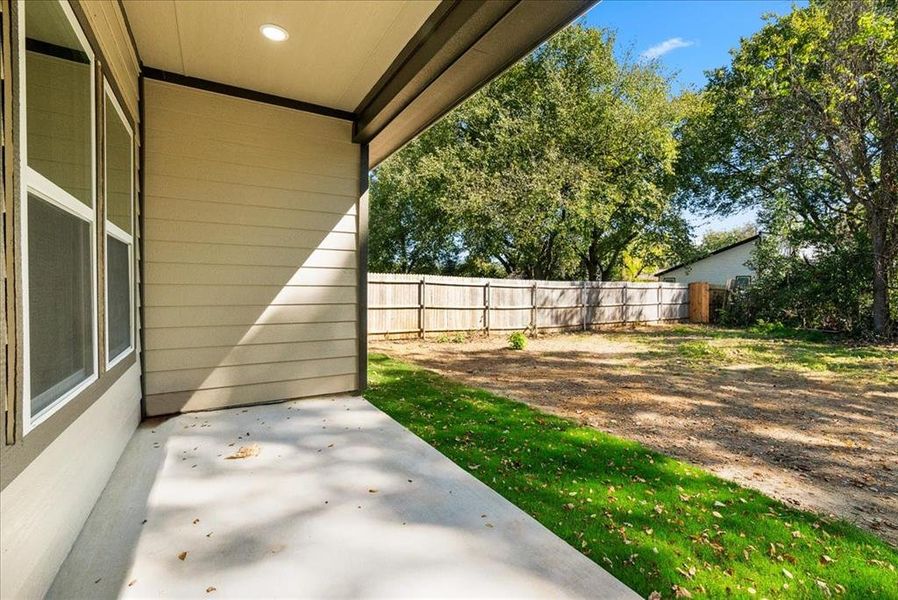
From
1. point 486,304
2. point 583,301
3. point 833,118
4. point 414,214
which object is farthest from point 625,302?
point 414,214

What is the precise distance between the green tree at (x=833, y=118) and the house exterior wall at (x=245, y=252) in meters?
10.5

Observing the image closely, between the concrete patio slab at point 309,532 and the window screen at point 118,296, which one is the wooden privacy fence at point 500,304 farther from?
the concrete patio slab at point 309,532

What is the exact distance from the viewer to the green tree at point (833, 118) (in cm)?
855

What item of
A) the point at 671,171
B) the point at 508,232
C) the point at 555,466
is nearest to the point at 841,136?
the point at 671,171

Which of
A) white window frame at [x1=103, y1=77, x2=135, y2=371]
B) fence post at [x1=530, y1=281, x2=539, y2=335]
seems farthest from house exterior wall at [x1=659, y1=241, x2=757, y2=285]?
white window frame at [x1=103, y1=77, x2=135, y2=371]

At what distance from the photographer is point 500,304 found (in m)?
10.5

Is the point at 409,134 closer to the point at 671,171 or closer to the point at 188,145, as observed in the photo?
the point at 188,145

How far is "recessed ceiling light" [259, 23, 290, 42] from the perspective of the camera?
260 cm

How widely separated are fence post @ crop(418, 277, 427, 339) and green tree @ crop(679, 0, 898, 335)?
29.1 feet

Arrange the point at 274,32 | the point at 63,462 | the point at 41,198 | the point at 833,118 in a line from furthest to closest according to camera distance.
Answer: the point at 833,118 → the point at 274,32 → the point at 63,462 → the point at 41,198

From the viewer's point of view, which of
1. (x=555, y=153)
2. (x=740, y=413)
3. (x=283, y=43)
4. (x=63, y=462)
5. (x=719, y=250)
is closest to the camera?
(x=63, y=462)

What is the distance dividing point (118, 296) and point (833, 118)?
1263 cm

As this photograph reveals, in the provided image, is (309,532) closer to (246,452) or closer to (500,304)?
(246,452)

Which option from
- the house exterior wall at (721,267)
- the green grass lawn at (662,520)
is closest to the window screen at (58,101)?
the green grass lawn at (662,520)
